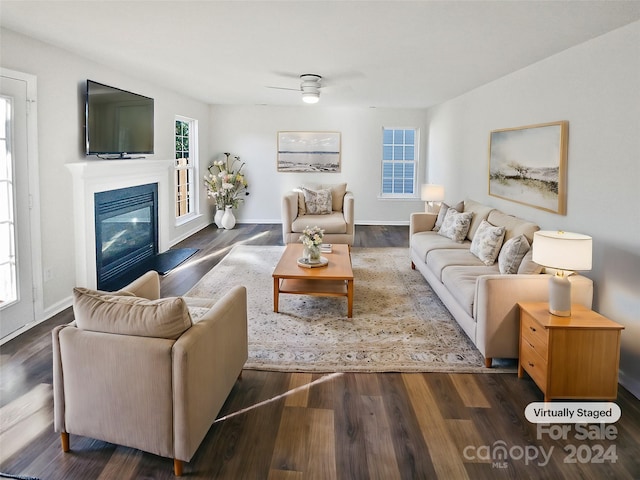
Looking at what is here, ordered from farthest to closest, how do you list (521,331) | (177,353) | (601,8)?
(521,331), (601,8), (177,353)

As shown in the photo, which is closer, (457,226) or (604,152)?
(604,152)

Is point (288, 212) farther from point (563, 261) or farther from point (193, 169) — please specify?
point (563, 261)

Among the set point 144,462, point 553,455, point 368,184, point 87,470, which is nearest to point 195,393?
point 144,462

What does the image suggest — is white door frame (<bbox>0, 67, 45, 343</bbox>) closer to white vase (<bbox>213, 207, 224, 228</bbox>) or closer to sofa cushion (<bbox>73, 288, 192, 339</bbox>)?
sofa cushion (<bbox>73, 288, 192, 339</bbox>)

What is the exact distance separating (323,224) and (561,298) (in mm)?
4124

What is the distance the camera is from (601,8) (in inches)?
107

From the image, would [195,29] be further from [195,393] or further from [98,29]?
[195,393]

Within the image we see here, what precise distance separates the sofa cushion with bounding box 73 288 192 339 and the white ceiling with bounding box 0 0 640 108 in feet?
6.10

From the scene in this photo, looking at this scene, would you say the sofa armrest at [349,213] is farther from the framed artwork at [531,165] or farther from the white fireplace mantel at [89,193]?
the white fireplace mantel at [89,193]

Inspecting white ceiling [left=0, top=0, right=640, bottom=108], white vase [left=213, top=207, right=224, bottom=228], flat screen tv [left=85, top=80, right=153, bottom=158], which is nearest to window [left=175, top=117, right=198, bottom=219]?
white vase [left=213, top=207, right=224, bottom=228]

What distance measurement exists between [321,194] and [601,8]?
4895 mm

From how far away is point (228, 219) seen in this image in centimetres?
866

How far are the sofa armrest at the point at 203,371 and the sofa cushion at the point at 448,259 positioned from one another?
7.79 feet

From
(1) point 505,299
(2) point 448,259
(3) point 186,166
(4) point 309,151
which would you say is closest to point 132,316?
(1) point 505,299
